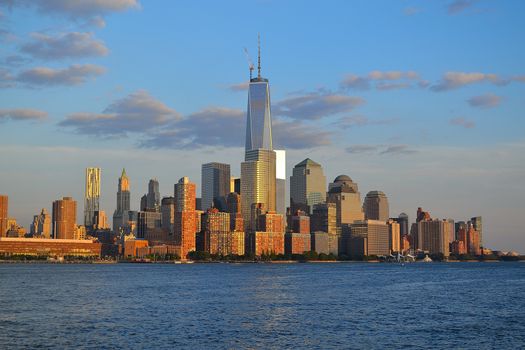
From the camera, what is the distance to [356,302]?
100500 mm

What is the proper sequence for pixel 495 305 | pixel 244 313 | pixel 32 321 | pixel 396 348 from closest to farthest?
pixel 396 348, pixel 32 321, pixel 244 313, pixel 495 305

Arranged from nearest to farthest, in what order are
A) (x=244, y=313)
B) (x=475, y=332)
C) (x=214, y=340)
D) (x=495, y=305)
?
(x=214, y=340)
(x=475, y=332)
(x=244, y=313)
(x=495, y=305)

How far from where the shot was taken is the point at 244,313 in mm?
85688

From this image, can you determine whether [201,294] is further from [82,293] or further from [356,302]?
[356,302]

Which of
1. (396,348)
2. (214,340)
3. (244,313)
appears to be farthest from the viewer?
(244,313)

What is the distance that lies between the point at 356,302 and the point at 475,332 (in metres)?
32.0

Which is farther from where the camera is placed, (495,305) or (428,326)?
(495,305)

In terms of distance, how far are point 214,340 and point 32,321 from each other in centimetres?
2251

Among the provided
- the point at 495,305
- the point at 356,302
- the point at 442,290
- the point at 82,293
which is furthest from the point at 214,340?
the point at 442,290

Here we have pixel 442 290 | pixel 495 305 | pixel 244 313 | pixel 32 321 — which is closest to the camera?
pixel 32 321

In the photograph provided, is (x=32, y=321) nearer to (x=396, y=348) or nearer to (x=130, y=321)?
(x=130, y=321)

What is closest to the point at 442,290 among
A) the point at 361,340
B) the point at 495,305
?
the point at 495,305

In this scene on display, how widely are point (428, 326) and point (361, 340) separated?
12382 millimetres

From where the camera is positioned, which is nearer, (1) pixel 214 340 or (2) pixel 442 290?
(1) pixel 214 340
